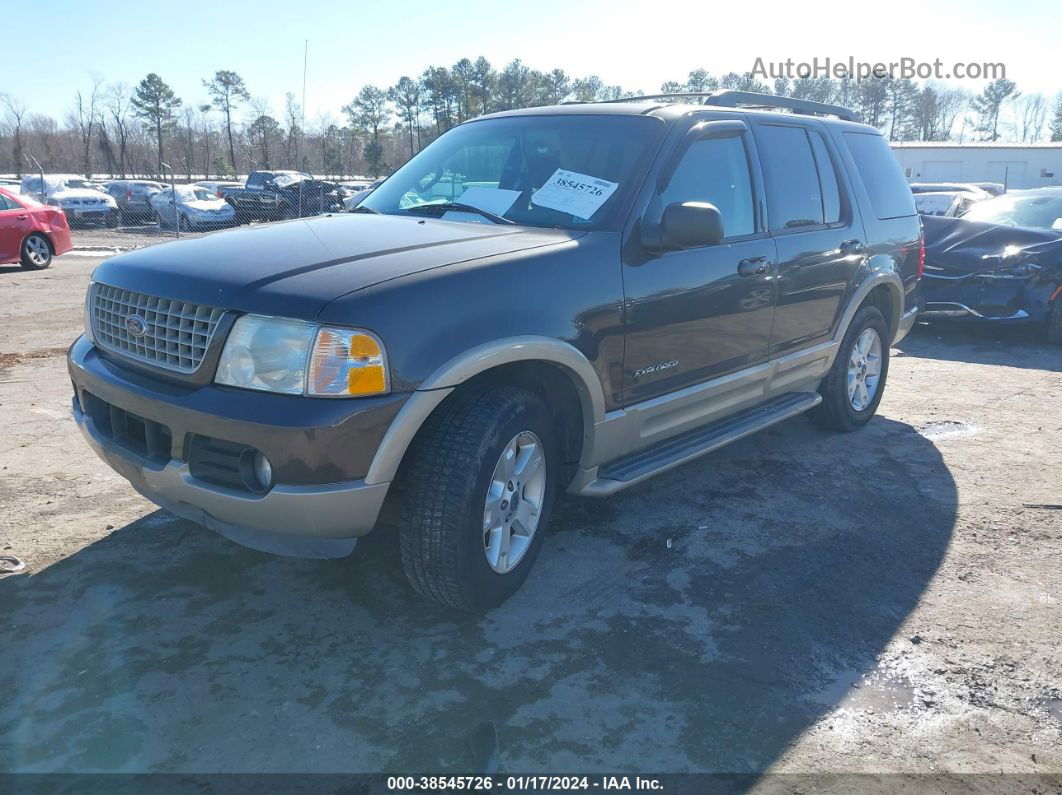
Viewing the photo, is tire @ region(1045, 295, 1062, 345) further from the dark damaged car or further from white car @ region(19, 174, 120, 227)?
white car @ region(19, 174, 120, 227)

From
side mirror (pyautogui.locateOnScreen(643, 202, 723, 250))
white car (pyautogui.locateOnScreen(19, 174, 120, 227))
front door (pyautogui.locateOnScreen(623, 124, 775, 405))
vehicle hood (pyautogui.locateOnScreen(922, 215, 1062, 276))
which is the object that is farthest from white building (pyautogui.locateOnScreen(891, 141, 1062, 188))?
side mirror (pyautogui.locateOnScreen(643, 202, 723, 250))

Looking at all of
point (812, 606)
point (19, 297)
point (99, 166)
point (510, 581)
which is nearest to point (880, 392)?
point (812, 606)

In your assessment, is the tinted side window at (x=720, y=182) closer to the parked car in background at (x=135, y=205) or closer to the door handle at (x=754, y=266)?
the door handle at (x=754, y=266)

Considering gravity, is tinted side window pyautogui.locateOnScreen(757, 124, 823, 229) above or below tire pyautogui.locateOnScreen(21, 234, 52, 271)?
above

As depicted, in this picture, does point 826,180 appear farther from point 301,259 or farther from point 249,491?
point 249,491

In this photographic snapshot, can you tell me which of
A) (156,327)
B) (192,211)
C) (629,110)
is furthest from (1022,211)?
(192,211)

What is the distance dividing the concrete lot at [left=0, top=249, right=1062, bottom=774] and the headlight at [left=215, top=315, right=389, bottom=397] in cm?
99

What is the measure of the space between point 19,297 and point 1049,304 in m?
12.3

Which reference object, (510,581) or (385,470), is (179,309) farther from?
(510,581)

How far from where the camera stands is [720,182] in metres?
4.29

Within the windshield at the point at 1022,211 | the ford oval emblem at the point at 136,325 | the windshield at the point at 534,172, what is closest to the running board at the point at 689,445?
the windshield at the point at 534,172

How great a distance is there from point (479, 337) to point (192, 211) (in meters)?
22.2

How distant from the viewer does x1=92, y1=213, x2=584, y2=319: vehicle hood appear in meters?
2.87

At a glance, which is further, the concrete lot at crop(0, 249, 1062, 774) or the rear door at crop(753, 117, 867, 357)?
the rear door at crop(753, 117, 867, 357)
